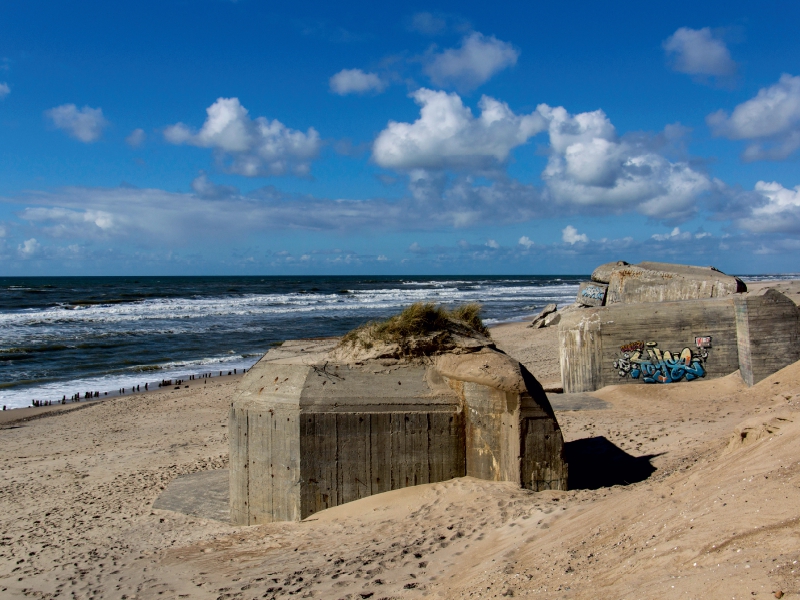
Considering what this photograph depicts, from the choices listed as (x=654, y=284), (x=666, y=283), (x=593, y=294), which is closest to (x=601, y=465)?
(x=666, y=283)

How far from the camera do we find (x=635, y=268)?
1745 cm

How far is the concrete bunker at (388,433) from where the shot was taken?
6.59m

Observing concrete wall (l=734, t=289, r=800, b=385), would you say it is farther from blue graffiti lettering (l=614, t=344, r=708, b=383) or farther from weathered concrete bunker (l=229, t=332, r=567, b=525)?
weathered concrete bunker (l=229, t=332, r=567, b=525)

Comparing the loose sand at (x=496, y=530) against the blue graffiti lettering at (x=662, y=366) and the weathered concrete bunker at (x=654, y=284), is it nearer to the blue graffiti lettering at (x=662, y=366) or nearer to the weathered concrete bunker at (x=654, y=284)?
the blue graffiti lettering at (x=662, y=366)

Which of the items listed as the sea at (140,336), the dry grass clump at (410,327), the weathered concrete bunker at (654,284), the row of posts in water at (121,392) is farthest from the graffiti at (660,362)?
the row of posts in water at (121,392)

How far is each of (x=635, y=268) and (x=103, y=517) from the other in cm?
1529

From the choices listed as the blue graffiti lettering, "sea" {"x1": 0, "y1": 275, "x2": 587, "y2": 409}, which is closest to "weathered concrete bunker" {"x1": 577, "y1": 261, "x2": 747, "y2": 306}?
the blue graffiti lettering

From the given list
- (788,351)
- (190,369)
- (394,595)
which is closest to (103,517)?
(394,595)

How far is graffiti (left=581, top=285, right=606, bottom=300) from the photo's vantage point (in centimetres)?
1871

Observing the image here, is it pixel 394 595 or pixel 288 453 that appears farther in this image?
pixel 288 453

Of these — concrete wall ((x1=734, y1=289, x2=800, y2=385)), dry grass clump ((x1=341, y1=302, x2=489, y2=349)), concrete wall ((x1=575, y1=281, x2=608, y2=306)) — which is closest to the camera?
dry grass clump ((x1=341, y1=302, x2=489, y2=349))

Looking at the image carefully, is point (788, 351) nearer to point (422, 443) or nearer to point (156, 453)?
point (422, 443)

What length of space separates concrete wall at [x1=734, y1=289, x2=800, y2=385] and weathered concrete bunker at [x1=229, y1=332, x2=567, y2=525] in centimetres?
717

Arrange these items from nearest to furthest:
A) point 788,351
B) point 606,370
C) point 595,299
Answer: point 788,351 → point 606,370 → point 595,299
